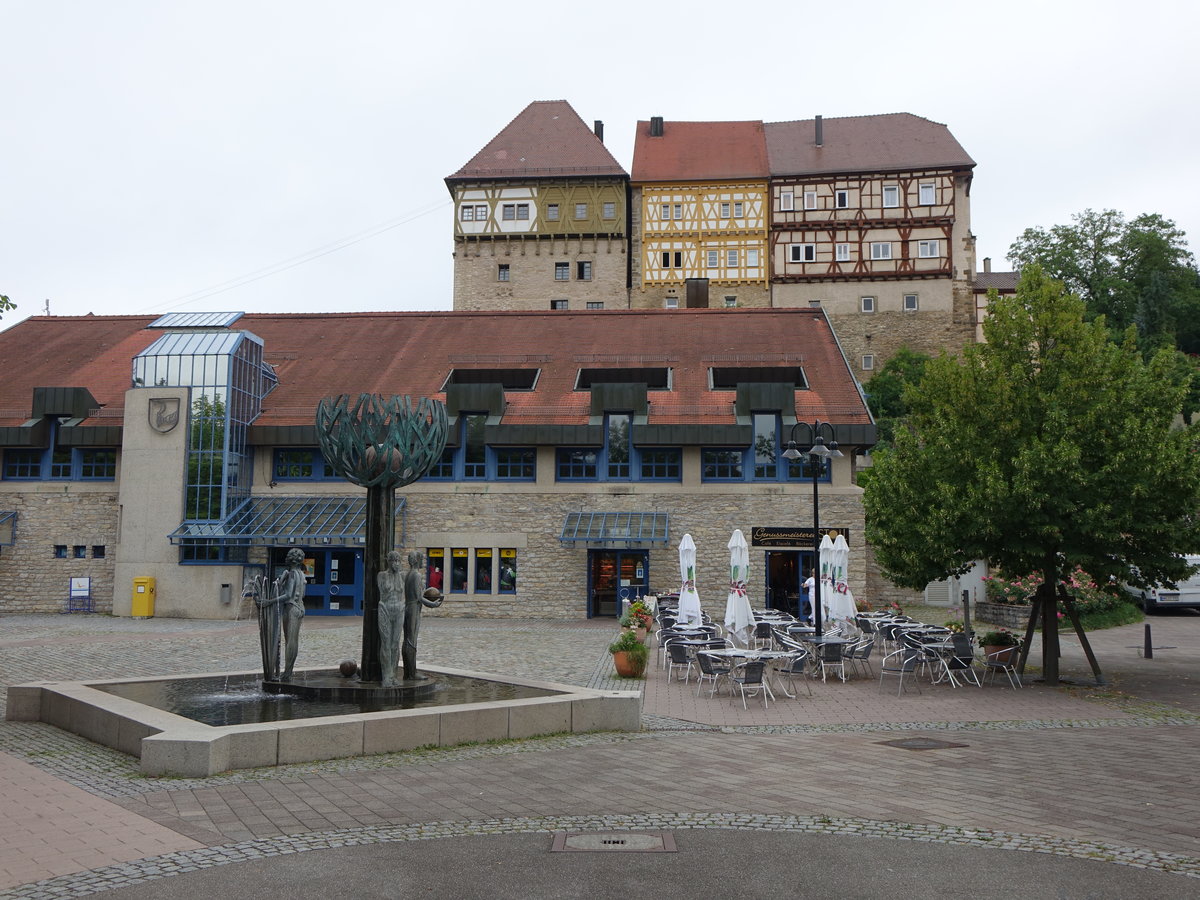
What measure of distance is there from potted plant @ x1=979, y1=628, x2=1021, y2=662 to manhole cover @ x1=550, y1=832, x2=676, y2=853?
1065 cm

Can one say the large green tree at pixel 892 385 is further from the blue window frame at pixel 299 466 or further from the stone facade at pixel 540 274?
the blue window frame at pixel 299 466

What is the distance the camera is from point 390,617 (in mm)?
11867

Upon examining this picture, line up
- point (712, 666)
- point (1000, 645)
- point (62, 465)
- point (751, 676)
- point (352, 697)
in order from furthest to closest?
1. point (62, 465)
2. point (1000, 645)
3. point (712, 666)
4. point (751, 676)
5. point (352, 697)

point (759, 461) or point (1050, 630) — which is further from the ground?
point (759, 461)

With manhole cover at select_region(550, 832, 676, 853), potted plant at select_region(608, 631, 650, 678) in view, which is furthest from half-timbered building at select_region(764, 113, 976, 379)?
manhole cover at select_region(550, 832, 676, 853)

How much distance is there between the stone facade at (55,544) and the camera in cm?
2944

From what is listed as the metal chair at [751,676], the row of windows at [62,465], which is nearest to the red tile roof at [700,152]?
the row of windows at [62,465]

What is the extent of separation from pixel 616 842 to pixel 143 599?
2454 centimetres

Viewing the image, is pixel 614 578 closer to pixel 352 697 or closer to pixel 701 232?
pixel 352 697

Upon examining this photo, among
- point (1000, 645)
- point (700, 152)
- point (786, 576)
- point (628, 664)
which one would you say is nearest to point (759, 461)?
point (786, 576)

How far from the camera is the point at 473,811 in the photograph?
766cm

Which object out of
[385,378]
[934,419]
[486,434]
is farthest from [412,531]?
[934,419]

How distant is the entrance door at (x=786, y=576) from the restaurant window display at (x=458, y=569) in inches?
341

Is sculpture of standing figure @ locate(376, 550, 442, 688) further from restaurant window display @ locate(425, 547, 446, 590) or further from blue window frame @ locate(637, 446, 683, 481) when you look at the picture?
blue window frame @ locate(637, 446, 683, 481)
